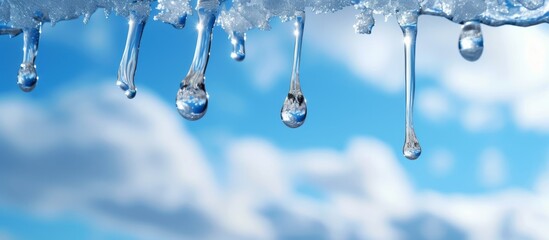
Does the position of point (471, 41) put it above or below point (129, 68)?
below

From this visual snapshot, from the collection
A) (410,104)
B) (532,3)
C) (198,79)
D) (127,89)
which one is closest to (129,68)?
(127,89)

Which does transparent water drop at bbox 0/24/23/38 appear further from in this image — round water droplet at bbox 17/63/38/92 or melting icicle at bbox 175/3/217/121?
melting icicle at bbox 175/3/217/121

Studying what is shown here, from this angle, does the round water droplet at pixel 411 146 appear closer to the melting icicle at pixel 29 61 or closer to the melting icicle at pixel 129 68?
the melting icicle at pixel 129 68

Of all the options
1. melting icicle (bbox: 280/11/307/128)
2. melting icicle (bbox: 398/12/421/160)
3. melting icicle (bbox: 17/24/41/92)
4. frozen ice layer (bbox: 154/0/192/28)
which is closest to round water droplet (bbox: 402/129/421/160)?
melting icicle (bbox: 398/12/421/160)

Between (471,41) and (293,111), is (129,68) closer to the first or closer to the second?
(293,111)

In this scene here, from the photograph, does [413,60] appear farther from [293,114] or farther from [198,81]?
[198,81]

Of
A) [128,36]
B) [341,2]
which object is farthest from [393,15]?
[128,36]

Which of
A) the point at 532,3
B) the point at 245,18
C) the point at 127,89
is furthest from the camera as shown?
the point at 127,89
